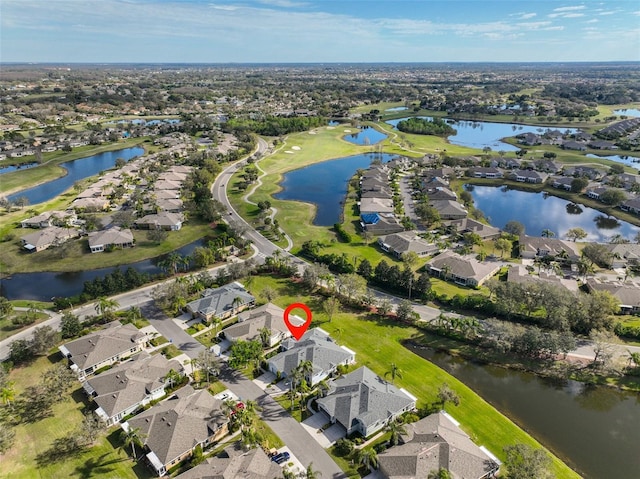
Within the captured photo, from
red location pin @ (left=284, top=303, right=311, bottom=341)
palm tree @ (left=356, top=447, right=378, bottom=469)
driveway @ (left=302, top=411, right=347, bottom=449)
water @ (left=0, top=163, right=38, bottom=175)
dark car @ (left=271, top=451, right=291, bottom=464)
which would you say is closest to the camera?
palm tree @ (left=356, top=447, right=378, bottom=469)

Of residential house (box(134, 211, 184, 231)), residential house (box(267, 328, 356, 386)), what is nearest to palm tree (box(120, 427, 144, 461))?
residential house (box(267, 328, 356, 386))

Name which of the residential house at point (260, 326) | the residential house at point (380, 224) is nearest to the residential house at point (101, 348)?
the residential house at point (260, 326)

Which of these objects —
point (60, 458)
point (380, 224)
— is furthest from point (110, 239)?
point (380, 224)

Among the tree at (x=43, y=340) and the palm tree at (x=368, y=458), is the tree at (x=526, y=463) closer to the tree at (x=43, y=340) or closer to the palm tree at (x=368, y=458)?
the palm tree at (x=368, y=458)

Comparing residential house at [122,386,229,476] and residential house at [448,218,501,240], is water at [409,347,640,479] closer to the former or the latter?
residential house at [122,386,229,476]

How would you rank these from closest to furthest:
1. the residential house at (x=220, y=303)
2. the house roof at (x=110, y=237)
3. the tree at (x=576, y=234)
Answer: the residential house at (x=220, y=303) → the house roof at (x=110, y=237) → the tree at (x=576, y=234)

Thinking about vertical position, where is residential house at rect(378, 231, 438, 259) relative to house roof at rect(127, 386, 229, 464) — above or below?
above

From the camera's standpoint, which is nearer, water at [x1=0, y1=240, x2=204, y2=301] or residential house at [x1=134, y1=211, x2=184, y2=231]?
water at [x1=0, y1=240, x2=204, y2=301]

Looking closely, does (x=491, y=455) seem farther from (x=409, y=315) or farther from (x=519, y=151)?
(x=519, y=151)
